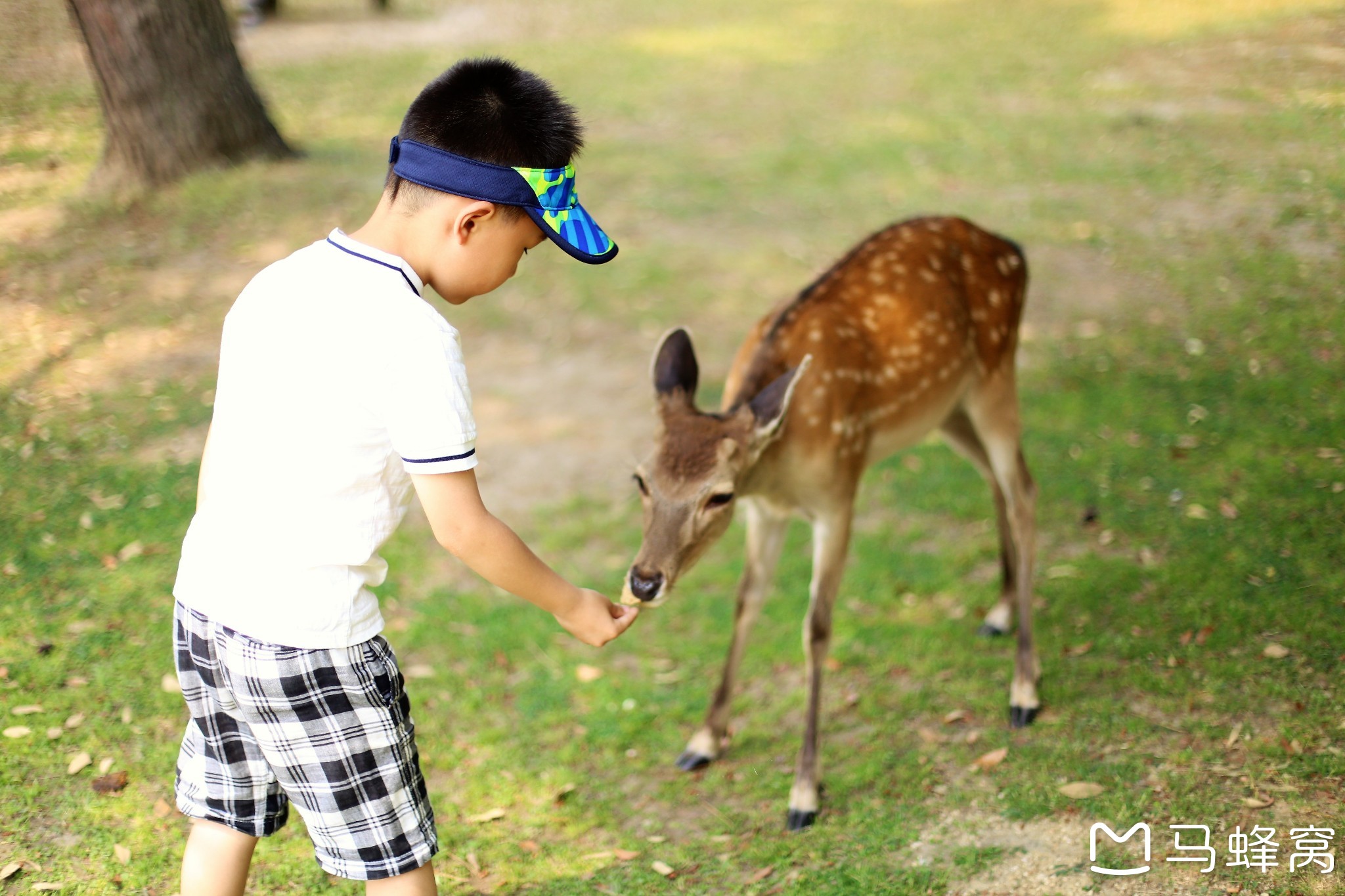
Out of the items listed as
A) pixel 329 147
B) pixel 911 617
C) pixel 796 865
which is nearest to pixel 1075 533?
pixel 911 617

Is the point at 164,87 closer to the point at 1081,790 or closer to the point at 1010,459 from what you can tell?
the point at 1010,459

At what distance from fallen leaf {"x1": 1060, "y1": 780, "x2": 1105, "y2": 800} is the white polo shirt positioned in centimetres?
238

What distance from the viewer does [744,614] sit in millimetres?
4332

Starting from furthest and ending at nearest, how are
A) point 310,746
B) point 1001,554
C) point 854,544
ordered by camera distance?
point 854,544
point 1001,554
point 310,746

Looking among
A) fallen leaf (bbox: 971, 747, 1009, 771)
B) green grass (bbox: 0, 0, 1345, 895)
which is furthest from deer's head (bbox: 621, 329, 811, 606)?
fallen leaf (bbox: 971, 747, 1009, 771)

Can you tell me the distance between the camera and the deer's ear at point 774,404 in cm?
364

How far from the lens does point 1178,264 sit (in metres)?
8.09

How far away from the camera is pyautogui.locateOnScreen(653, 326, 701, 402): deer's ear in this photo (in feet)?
12.7

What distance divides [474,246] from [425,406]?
38 cm

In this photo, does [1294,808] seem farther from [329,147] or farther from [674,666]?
[329,147]

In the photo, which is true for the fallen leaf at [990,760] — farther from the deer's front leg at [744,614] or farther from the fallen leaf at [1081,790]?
the deer's front leg at [744,614]

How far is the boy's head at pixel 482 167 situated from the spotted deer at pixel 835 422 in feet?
4.09

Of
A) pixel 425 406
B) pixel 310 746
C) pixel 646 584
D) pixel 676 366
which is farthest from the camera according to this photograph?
pixel 676 366

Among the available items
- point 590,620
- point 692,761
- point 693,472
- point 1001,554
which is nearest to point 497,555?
point 590,620
